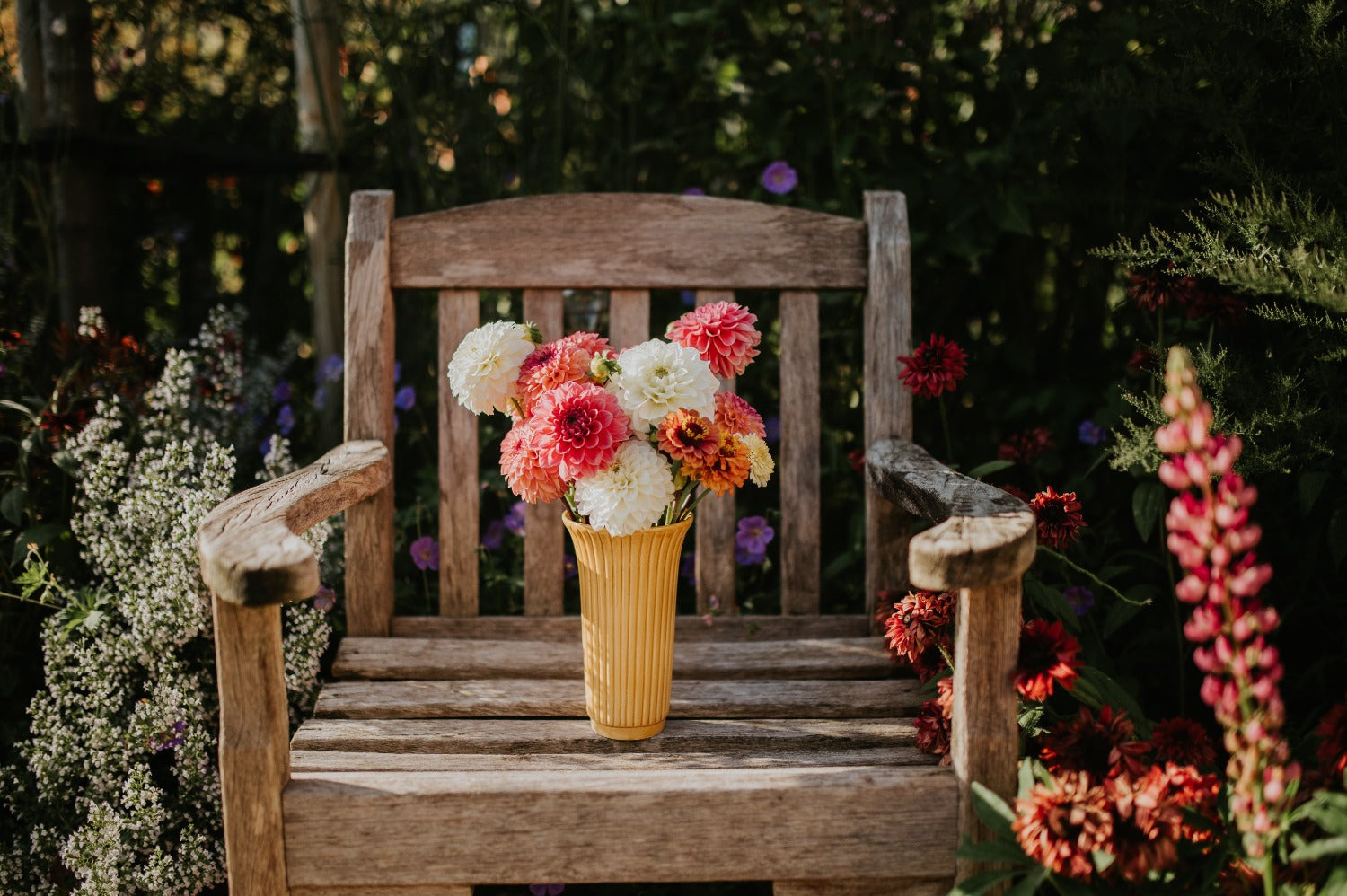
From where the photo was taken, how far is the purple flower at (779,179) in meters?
2.09

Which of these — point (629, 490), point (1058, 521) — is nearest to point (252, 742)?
point (629, 490)

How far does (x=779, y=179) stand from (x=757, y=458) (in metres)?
1.01

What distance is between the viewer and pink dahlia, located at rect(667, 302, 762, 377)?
4.12 feet

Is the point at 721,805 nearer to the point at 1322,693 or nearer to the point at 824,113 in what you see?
the point at 1322,693

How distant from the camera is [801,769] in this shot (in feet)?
3.94

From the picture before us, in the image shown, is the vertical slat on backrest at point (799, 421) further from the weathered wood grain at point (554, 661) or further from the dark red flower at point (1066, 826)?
the dark red flower at point (1066, 826)

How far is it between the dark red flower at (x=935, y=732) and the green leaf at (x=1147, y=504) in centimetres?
53

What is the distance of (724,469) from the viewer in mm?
1194

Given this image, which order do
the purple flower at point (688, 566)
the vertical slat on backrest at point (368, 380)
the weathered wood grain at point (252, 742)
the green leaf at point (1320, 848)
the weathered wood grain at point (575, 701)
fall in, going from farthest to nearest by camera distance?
the purple flower at point (688, 566)
the vertical slat on backrest at point (368, 380)
the weathered wood grain at point (575, 701)
the weathered wood grain at point (252, 742)
the green leaf at point (1320, 848)

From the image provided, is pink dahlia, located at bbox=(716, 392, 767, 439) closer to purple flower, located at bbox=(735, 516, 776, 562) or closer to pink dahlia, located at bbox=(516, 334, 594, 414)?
pink dahlia, located at bbox=(516, 334, 594, 414)

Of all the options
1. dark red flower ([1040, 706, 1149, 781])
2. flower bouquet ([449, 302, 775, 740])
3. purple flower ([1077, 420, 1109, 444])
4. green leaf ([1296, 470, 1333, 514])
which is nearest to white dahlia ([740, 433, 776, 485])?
flower bouquet ([449, 302, 775, 740])

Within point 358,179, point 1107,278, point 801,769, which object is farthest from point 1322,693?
point 358,179

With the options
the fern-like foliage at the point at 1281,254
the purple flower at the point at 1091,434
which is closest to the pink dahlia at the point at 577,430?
the fern-like foliage at the point at 1281,254

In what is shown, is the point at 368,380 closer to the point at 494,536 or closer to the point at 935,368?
the point at 494,536
